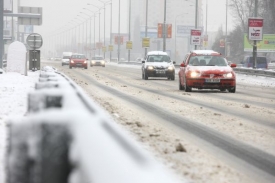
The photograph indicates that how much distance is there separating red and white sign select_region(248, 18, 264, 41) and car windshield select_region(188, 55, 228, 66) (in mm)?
15675

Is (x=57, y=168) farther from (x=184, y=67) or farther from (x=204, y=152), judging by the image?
(x=184, y=67)

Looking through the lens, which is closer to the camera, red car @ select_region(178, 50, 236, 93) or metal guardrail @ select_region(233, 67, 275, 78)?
red car @ select_region(178, 50, 236, 93)

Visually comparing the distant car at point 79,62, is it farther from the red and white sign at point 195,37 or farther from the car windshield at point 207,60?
the car windshield at point 207,60

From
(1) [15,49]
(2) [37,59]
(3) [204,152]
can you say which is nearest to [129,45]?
(2) [37,59]

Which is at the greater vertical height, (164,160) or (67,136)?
(67,136)

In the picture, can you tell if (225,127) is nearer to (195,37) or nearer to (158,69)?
(158,69)

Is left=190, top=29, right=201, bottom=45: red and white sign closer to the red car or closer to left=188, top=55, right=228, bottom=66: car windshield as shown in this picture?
left=188, top=55, right=228, bottom=66: car windshield

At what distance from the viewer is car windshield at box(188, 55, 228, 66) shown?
24109 millimetres

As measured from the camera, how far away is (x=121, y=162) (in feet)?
6.18

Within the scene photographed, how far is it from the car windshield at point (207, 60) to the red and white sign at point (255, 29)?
15675mm

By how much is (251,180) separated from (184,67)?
18.8 m

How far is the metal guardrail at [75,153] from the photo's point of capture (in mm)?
1857

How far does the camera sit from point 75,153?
6.72ft

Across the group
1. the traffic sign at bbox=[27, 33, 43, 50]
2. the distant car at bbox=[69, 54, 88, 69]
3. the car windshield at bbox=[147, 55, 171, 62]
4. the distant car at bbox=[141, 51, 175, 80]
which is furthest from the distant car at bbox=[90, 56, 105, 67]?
the traffic sign at bbox=[27, 33, 43, 50]
